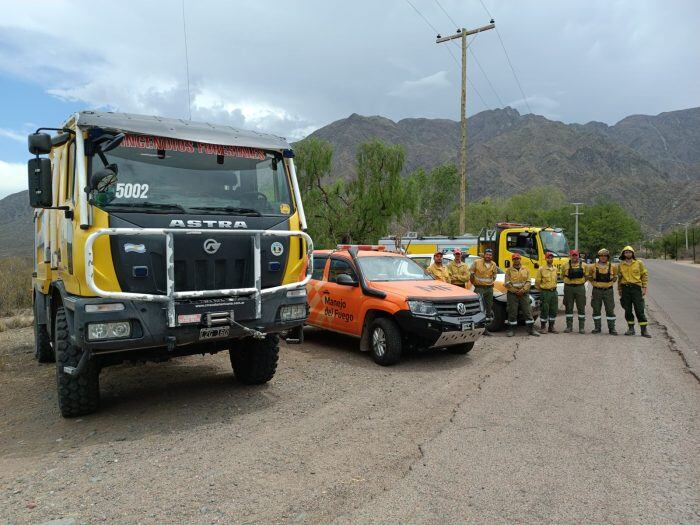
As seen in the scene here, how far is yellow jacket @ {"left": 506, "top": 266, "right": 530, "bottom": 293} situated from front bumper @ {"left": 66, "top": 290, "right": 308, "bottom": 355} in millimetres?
6590

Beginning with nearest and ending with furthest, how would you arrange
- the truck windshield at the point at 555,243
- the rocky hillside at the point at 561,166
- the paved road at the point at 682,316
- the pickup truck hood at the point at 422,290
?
the pickup truck hood at the point at 422,290, the paved road at the point at 682,316, the truck windshield at the point at 555,243, the rocky hillside at the point at 561,166

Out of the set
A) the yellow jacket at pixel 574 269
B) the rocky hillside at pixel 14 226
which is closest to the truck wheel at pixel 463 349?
the yellow jacket at pixel 574 269

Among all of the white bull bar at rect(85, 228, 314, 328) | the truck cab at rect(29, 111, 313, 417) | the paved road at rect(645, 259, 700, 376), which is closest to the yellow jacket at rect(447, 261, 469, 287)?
the paved road at rect(645, 259, 700, 376)

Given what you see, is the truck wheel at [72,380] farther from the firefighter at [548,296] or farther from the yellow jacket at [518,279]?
the firefighter at [548,296]

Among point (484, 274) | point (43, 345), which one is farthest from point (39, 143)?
point (484, 274)

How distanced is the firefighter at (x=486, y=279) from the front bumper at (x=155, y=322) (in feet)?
21.0

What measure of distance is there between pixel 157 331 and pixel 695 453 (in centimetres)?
464

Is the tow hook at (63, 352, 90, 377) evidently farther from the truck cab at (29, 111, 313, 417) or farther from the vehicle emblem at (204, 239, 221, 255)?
the vehicle emblem at (204, 239, 221, 255)

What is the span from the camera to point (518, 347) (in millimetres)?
9383

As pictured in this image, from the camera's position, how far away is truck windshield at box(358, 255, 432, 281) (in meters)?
8.83

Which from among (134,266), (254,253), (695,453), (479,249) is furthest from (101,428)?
(479,249)

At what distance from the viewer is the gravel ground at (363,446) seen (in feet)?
11.7

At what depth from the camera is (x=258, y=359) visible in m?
6.55

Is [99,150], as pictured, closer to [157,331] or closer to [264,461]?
[157,331]
